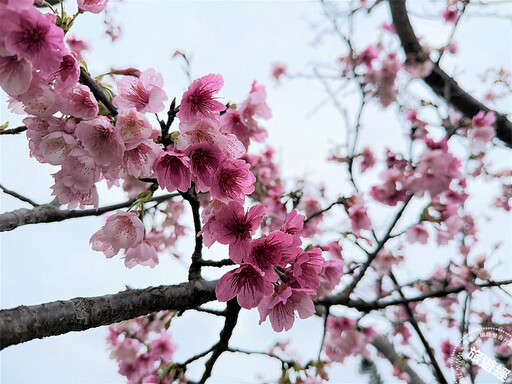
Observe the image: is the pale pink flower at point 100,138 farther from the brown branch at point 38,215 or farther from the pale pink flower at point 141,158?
the brown branch at point 38,215

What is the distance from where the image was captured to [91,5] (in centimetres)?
98

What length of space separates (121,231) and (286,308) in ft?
1.86

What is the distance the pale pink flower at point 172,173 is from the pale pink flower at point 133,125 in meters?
0.07

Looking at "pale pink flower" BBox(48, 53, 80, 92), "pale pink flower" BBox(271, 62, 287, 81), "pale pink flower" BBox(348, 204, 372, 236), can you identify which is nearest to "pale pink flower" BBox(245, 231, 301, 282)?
"pale pink flower" BBox(48, 53, 80, 92)

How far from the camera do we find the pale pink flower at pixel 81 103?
85cm

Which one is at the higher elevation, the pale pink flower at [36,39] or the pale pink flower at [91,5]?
the pale pink flower at [91,5]

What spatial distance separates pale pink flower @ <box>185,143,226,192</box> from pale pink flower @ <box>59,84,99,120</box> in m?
0.25

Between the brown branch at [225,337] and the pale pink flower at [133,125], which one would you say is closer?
the pale pink flower at [133,125]

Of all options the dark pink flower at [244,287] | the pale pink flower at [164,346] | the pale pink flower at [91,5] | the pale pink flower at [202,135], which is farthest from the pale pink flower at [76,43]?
the pale pink flower at [164,346]

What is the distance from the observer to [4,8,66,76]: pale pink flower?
0.67m

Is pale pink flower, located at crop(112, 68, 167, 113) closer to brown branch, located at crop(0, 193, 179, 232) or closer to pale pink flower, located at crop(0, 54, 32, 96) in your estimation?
pale pink flower, located at crop(0, 54, 32, 96)

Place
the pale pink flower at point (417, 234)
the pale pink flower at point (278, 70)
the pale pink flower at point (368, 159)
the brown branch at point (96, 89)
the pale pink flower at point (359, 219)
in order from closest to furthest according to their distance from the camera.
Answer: the brown branch at point (96, 89) → the pale pink flower at point (359, 219) → the pale pink flower at point (417, 234) → the pale pink flower at point (368, 159) → the pale pink flower at point (278, 70)

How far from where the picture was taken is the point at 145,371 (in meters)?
2.41

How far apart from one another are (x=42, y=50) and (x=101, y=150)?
0.25 metres
